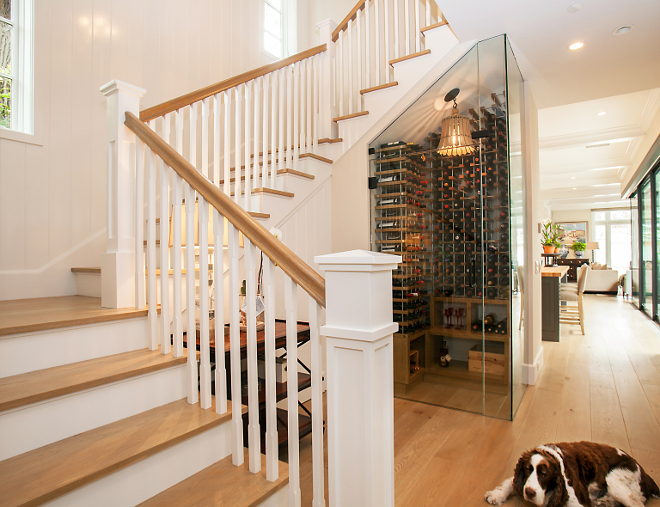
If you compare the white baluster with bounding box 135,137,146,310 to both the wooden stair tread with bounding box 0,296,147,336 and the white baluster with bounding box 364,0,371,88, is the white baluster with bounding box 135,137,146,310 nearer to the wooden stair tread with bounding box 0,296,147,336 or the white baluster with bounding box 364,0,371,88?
the wooden stair tread with bounding box 0,296,147,336

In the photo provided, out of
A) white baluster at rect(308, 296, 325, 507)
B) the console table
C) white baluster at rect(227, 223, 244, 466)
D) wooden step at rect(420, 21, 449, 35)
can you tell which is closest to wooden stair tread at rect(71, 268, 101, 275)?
white baluster at rect(227, 223, 244, 466)

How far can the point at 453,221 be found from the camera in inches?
115

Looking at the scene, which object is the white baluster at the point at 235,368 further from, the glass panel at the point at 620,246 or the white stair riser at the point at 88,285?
the glass panel at the point at 620,246

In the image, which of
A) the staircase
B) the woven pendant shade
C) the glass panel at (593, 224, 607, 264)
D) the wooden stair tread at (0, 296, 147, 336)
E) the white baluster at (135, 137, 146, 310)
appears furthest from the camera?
the glass panel at (593, 224, 607, 264)

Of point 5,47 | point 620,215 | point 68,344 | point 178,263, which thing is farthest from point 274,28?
point 620,215

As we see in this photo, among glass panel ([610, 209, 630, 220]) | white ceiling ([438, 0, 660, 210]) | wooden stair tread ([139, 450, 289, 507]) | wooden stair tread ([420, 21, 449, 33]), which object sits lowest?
wooden stair tread ([139, 450, 289, 507])

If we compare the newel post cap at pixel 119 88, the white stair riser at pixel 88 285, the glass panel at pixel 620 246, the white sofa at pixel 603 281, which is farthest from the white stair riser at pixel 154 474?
the glass panel at pixel 620 246

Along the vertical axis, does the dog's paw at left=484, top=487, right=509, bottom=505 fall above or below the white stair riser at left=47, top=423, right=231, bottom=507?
below

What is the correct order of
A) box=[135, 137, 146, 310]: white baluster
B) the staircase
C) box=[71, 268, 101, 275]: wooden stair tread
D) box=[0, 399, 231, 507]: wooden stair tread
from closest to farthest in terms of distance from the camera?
box=[0, 399, 231, 507]: wooden stair tread < the staircase < box=[135, 137, 146, 310]: white baluster < box=[71, 268, 101, 275]: wooden stair tread

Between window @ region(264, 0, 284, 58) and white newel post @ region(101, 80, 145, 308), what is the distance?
3.12 m

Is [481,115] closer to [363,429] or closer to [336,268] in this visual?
[336,268]

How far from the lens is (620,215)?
13562 mm

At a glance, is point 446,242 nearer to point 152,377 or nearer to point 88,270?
point 152,377

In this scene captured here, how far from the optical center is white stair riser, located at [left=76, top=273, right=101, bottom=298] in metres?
2.56
